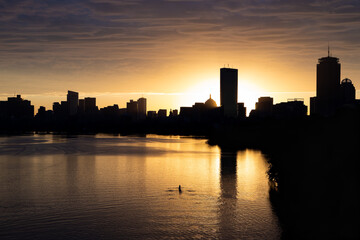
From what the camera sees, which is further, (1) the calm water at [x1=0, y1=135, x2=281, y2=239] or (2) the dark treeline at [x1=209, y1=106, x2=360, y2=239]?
(1) the calm water at [x1=0, y1=135, x2=281, y2=239]

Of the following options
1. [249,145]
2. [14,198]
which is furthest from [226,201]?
[249,145]

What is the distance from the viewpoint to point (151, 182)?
7144 cm

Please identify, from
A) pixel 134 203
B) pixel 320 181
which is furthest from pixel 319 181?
pixel 134 203

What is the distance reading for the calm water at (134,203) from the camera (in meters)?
41.9

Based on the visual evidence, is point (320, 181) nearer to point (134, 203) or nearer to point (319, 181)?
point (319, 181)

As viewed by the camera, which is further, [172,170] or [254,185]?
[172,170]

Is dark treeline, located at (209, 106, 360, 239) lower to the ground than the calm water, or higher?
higher

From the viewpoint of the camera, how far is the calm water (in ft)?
137

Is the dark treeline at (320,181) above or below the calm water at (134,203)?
above

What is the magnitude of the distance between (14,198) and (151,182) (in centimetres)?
2489

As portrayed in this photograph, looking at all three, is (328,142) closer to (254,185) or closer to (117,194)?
(254,185)

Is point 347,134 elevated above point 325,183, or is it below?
above

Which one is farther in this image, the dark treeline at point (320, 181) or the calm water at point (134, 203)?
the calm water at point (134, 203)

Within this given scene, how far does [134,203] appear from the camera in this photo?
5412 centimetres
